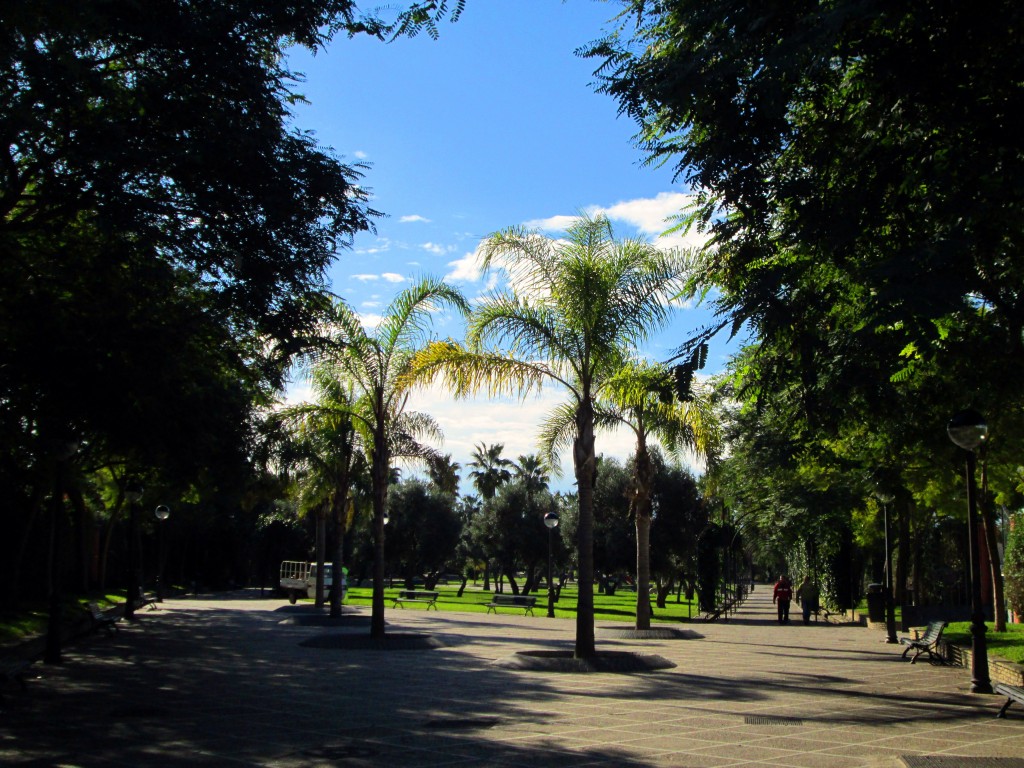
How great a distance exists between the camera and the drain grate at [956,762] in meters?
7.51

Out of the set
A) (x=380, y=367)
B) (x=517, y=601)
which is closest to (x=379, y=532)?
(x=380, y=367)

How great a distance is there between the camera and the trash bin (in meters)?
26.4

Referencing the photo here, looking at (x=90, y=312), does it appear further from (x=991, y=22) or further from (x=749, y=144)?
(x=991, y=22)

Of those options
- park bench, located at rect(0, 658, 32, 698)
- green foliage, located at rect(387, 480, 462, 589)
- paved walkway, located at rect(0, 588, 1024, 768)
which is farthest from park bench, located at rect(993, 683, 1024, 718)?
green foliage, located at rect(387, 480, 462, 589)

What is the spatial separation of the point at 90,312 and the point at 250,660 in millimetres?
7090

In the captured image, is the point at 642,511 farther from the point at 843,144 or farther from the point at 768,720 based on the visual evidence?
the point at 843,144

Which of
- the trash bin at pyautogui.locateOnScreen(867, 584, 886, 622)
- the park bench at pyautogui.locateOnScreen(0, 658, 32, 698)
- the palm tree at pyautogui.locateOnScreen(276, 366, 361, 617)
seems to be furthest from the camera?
the trash bin at pyautogui.locateOnScreen(867, 584, 886, 622)

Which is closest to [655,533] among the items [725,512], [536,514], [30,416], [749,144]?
[725,512]

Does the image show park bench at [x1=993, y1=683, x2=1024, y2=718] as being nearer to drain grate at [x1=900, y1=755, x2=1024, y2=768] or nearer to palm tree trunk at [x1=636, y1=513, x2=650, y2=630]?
drain grate at [x1=900, y1=755, x2=1024, y2=768]

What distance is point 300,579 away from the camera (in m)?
41.8

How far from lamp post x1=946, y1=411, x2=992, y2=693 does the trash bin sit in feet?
46.5

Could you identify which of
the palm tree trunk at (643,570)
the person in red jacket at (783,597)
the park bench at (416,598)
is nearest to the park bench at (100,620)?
the palm tree trunk at (643,570)

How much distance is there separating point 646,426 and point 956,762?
44.9 ft

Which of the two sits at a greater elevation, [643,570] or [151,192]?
[151,192]
